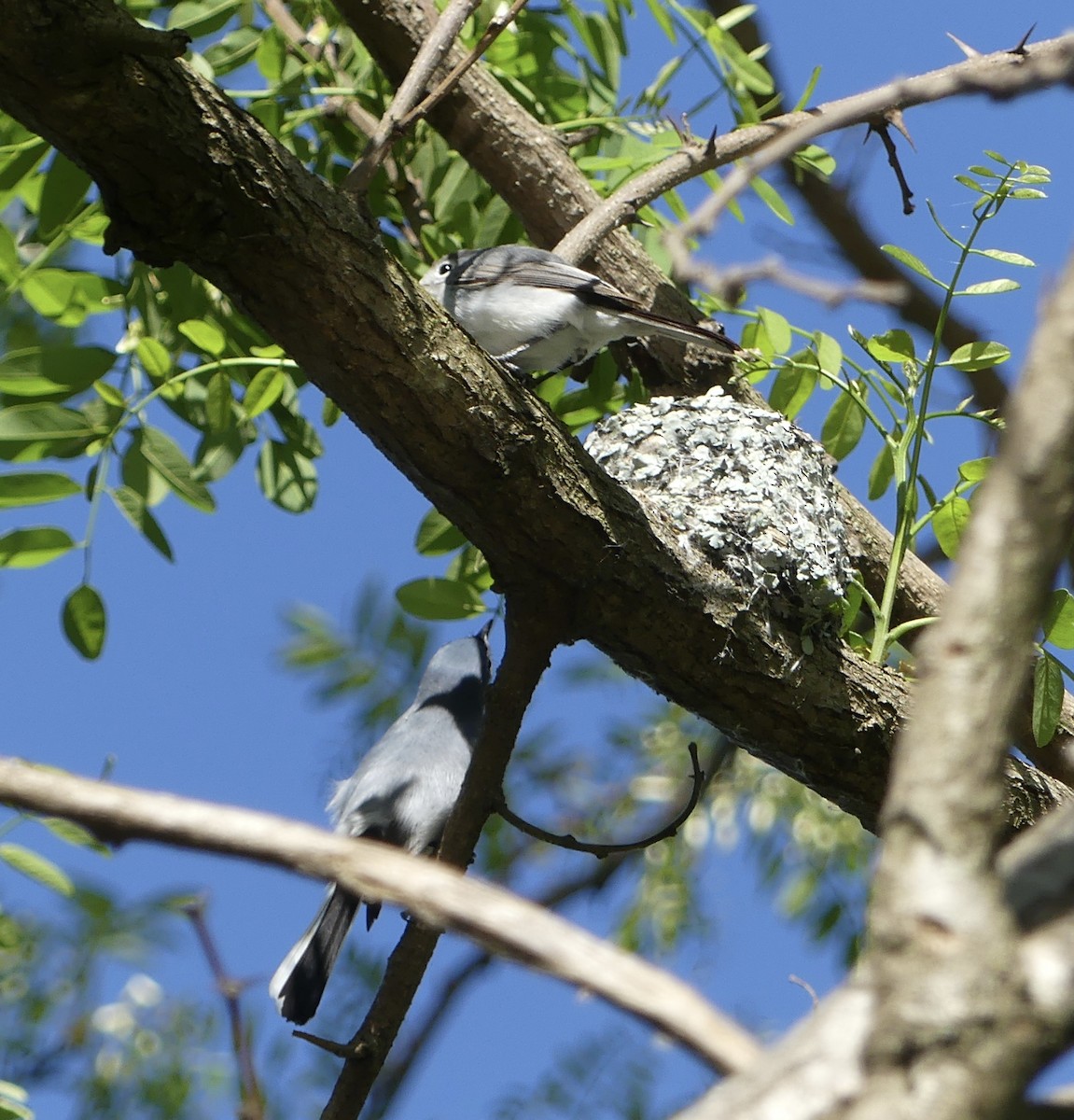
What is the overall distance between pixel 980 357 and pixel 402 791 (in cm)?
199

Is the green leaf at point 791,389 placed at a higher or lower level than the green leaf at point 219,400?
higher

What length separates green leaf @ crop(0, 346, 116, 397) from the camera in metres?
3.32

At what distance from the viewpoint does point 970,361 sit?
3318 millimetres

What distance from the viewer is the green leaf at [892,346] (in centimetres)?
333

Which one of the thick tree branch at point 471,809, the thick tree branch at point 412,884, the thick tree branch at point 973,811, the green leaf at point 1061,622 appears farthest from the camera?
the green leaf at point 1061,622

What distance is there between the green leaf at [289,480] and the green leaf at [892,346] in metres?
1.79

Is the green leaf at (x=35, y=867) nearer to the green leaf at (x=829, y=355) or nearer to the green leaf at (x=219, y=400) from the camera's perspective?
the green leaf at (x=219, y=400)

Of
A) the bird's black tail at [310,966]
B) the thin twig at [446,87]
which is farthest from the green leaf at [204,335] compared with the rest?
the bird's black tail at [310,966]

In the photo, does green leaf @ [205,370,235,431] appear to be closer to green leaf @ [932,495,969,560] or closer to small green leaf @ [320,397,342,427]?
small green leaf @ [320,397,342,427]

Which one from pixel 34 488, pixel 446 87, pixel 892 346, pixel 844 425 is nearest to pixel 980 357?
pixel 892 346

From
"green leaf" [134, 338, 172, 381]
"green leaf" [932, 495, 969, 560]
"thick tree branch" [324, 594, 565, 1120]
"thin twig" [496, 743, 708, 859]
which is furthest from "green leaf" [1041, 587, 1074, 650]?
"green leaf" [134, 338, 172, 381]

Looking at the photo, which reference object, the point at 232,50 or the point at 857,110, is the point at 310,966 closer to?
the point at 232,50

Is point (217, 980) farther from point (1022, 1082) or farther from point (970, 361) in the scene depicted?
point (970, 361)

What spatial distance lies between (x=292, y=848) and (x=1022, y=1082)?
596 mm
